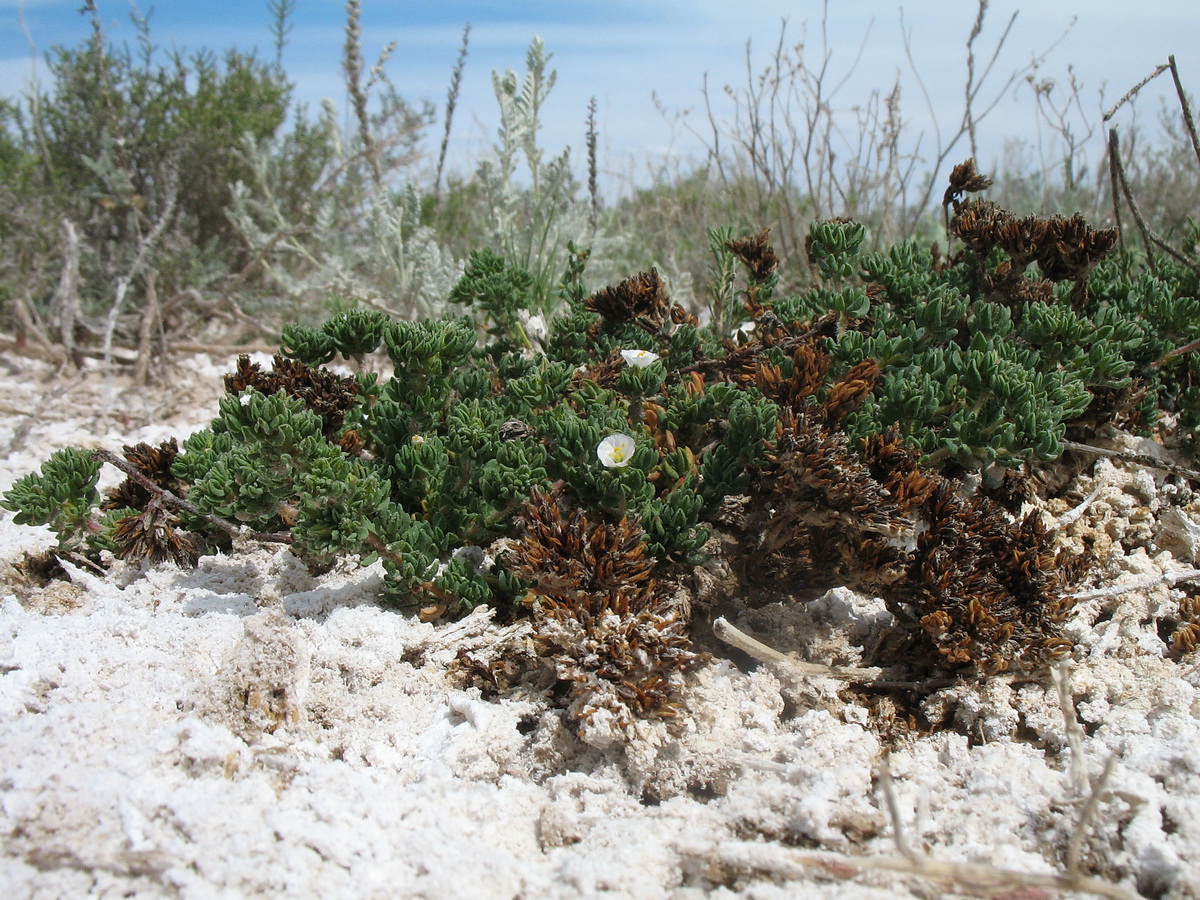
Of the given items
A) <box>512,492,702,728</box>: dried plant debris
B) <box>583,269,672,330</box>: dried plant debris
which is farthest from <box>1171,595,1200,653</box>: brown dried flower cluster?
<box>583,269,672,330</box>: dried plant debris

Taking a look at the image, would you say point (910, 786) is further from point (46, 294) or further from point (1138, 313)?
point (46, 294)

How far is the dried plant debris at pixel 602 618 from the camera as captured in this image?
1.97 meters

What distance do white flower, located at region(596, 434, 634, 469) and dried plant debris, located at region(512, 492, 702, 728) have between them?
0.15m

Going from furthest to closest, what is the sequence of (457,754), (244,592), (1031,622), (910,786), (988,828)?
(244,592) → (1031,622) → (457,754) → (910,786) → (988,828)

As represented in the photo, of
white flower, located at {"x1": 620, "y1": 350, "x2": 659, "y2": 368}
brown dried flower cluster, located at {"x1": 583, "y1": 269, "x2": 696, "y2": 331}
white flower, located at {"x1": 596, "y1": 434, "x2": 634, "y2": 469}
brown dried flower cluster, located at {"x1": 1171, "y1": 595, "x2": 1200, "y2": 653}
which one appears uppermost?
brown dried flower cluster, located at {"x1": 583, "y1": 269, "x2": 696, "y2": 331}

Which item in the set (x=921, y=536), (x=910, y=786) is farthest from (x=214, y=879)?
(x=921, y=536)

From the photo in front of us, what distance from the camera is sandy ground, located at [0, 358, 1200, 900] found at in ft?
5.13

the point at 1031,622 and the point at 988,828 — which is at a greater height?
the point at 1031,622

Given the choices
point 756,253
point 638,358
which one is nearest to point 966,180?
point 756,253

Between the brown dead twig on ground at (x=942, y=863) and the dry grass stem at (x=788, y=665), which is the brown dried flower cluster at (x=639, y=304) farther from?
the brown dead twig on ground at (x=942, y=863)

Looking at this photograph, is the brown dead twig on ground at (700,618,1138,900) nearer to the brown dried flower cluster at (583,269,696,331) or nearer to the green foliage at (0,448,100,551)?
the brown dried flower cluster at (583,269,696,331)

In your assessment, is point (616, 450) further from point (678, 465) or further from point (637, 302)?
point (637, 302)

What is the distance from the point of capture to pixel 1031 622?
218 cm

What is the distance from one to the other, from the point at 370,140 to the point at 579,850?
5.28 metres
